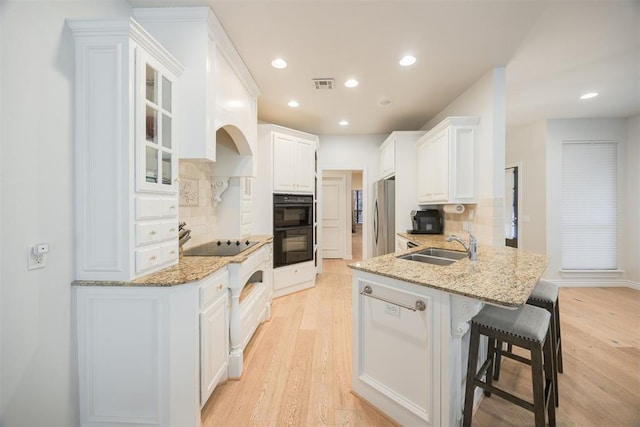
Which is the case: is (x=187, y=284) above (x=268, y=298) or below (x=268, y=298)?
above

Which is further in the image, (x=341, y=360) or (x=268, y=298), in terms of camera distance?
(x=268, y=298)

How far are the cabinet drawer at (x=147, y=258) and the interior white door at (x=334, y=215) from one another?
499 centimetres

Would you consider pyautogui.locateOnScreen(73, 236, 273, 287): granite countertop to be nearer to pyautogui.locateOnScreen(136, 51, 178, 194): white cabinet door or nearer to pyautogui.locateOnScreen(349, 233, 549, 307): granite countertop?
pyautogui.locateOnScreen(136, 51, 178, 194): white cabinet door

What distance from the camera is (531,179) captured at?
171 inches

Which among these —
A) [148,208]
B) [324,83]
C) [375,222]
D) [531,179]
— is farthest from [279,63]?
[531,179]

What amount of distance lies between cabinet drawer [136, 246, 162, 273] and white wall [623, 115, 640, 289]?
6289 mm

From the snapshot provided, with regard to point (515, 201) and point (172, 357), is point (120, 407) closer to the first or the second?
point (172, 357)

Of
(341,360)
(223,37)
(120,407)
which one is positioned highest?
(223,37)

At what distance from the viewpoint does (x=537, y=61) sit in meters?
2.48

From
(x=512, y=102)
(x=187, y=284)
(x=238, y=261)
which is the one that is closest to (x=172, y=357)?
(x=187, y=284)

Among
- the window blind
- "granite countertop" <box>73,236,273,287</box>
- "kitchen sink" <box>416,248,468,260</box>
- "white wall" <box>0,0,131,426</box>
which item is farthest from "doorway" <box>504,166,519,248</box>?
"white wall" <box>0,0,131,426</box>

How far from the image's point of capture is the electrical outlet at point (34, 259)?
1134 mm

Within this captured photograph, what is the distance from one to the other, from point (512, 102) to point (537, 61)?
1119 mm

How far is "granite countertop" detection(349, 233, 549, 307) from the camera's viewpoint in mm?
1155
